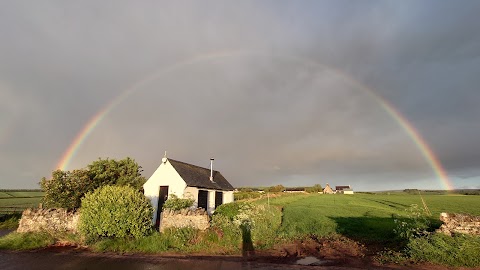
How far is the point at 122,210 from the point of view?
18438 millimetres

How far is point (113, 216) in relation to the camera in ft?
60.0

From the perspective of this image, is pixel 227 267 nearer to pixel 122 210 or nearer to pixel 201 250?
pixel 201 250

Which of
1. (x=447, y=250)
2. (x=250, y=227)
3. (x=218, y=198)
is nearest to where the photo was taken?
(x=447, y=250)

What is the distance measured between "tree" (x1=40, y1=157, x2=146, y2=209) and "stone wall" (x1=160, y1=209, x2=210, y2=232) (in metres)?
4.66

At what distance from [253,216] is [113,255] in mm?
8898

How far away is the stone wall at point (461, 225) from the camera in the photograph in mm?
15179

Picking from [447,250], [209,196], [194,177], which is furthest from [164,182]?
[447,250]

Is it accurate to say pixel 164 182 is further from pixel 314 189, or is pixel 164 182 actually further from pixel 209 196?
pixel 314 189

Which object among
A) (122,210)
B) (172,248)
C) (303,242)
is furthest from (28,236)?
(303,242)

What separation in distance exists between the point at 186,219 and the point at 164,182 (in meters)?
10.2

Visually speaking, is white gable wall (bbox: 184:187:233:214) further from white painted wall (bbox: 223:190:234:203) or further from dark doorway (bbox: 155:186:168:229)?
dark doorway (bbox: 155:186:168:229)

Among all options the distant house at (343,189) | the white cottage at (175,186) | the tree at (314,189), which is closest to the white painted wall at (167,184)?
the white cottage at (175,186)

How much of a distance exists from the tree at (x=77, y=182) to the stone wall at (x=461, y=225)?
20.4 meters

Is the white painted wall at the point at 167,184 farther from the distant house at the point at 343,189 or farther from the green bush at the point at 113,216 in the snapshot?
the distant house at the point at 343,189
